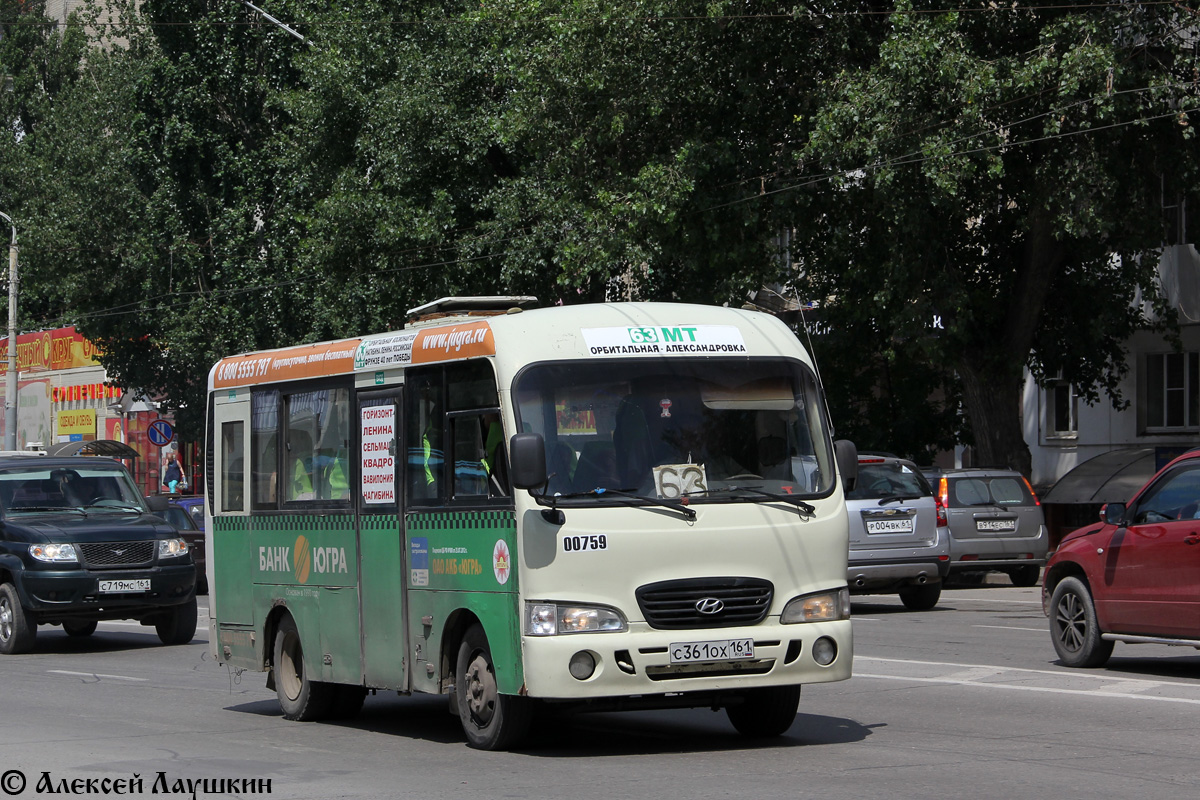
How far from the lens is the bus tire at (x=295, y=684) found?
11711 mm

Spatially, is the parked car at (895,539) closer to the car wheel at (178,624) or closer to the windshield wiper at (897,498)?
the windshield wiper at (897,498)

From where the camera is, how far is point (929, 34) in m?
23.8

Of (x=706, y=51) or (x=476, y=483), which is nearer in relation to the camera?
(x=476, y=483)

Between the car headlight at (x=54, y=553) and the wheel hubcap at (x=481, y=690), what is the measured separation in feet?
30.8

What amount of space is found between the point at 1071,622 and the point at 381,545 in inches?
240

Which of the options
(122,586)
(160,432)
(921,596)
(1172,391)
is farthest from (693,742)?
(160,432)

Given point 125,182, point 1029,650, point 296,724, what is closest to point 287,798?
point 296,724

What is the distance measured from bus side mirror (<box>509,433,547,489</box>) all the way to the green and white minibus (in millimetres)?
11

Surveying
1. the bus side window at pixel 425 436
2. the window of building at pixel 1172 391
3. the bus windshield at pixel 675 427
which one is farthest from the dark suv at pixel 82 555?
the window of building at pixel 1172 391

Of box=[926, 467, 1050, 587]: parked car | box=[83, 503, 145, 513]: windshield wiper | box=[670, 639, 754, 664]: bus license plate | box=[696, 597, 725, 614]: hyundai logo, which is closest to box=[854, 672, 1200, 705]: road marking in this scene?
box=[670, 639, 754, 664]: bus license plate

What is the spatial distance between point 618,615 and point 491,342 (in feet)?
5.63

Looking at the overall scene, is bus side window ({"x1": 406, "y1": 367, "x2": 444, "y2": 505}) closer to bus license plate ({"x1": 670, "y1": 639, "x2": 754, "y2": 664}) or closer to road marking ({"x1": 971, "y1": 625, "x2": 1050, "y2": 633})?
bus license plate ({"x1": 670, "y1": 639, "x2": 754, "y2": 664})

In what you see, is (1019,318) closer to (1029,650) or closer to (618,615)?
(1029,650)

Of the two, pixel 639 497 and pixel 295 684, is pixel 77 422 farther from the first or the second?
pixel 639 497
